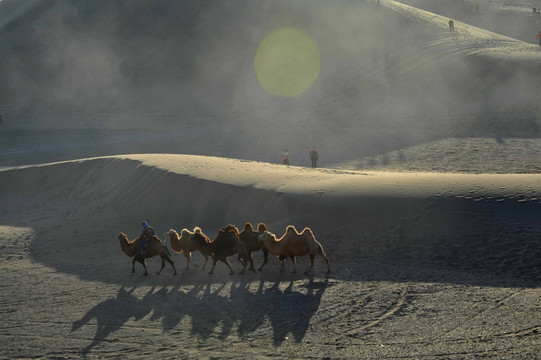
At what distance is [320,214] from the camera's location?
17.1m

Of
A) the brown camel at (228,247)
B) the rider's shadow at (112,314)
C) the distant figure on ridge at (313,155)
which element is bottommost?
the rider's shadow at (112,314)

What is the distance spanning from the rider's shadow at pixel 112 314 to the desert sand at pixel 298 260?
0.17 ft

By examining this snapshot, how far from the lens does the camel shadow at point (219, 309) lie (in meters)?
10.4

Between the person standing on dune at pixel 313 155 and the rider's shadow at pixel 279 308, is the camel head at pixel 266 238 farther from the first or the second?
the person standing on dune at pixel 313 155

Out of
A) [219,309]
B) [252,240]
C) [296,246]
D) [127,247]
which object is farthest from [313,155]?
[219,309]

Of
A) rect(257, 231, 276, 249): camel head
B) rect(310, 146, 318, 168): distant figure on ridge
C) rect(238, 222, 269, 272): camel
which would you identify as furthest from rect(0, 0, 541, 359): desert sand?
rect(310, 146, 318, 168): distant figure on ridge

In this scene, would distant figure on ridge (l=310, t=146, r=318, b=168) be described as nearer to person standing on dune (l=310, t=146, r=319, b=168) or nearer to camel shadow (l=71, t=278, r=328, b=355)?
person standing on dune (l=310, t=146, r=319, b=168)

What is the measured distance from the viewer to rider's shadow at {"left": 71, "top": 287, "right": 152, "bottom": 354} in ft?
34.9

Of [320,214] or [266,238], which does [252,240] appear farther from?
[320,214]

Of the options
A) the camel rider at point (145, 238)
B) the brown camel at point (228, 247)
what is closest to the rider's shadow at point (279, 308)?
the brown camel at point (228, 247)

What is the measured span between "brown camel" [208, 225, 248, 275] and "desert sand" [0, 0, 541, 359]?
48 centimetres

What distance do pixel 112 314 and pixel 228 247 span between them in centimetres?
355

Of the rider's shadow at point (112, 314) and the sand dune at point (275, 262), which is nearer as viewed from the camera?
the sand dune at point (275, 262)

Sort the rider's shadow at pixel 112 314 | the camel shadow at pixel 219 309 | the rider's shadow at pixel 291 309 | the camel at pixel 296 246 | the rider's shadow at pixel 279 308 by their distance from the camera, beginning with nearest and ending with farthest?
1. the rider's shadow at pixel 291 309
2. the rider's shadow at pixel 279 308
3. the camel shadow at pixel 219 309
4. the rider's shadow at pixel 112 314
5. the camel at pixel 296 246
